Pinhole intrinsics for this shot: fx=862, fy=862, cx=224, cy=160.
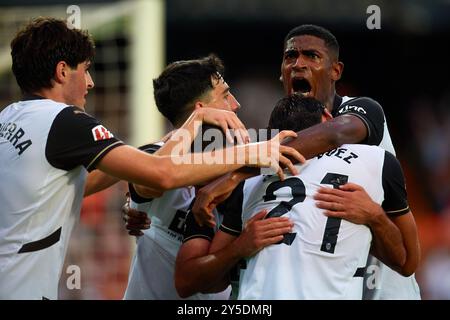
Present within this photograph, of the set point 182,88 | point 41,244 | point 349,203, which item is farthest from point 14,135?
point 349,203

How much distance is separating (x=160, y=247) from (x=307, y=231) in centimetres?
133

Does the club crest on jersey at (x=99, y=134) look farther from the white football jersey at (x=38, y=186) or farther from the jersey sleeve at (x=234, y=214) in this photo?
the jersey sleeve at (x=234, y=214)

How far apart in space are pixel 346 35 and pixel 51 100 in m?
10.3

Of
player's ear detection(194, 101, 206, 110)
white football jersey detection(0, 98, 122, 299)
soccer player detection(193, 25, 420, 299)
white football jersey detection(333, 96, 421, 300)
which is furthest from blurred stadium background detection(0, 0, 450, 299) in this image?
white football jersey detection(0, 98, 122, 299)

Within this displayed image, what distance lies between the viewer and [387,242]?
4180 millimetres

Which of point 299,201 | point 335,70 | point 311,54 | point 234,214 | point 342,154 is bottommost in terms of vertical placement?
point 234,214

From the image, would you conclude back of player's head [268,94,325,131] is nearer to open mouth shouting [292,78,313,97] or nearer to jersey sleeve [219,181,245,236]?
jersey sleeve [219,181,245,236]

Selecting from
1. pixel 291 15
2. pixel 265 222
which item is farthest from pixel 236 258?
pixel 291 15

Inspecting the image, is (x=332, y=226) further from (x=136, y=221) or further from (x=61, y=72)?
(x=61, y=72)

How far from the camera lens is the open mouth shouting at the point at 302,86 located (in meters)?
5.00

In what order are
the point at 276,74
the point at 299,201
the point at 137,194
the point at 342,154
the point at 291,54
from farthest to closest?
the point at 276,74, the point at 291,54, the point at 137,194, the point at 342,154, the point at 299,201

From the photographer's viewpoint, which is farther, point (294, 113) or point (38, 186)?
point (294, 113)

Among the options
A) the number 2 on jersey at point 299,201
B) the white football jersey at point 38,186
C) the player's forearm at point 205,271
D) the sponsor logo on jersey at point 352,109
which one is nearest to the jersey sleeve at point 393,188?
the number 2 on jersey at point 299,201

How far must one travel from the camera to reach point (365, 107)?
472 centimetres
